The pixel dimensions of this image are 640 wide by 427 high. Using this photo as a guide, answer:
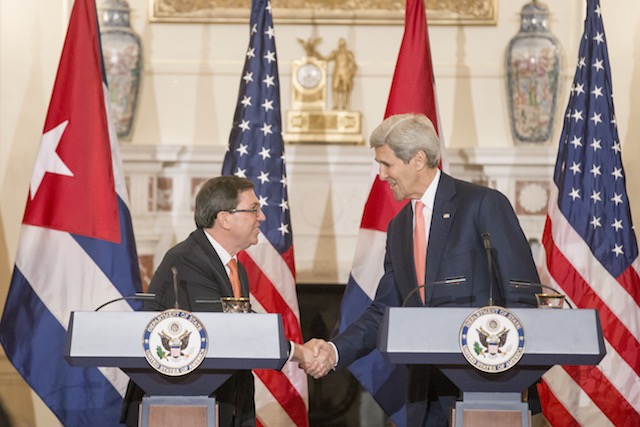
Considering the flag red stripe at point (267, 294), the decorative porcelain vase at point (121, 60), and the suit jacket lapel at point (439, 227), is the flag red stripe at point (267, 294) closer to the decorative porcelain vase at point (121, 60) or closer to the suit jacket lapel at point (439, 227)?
the decorative porcelain vase at point (121, 60)

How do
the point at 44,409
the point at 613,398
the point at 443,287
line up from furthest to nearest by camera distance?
the point at 44,409 → the point at 613,398 → the point at 443,287

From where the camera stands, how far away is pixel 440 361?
8.84 ft

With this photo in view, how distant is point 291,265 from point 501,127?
1.84 metres

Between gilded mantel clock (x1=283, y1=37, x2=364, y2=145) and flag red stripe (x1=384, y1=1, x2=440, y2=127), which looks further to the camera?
gilded mantel clock (x1=283, y1=37, x2=364, y2=145)

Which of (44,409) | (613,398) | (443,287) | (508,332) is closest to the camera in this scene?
(508,332)

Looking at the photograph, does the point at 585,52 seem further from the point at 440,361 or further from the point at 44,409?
the point at 44,409

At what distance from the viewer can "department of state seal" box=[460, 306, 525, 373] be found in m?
2.67

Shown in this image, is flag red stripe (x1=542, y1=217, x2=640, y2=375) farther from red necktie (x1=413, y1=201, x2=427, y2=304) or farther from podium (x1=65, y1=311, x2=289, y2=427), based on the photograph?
podium (x1=65, y1=311, x2=289, y2=427)

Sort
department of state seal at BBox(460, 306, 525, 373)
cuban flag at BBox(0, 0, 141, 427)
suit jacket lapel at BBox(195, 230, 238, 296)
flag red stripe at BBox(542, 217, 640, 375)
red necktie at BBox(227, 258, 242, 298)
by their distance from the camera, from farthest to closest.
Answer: flag red stripe at BBox(542, 217, 640, 375) < cuban flag at BBox(0, 0, 141, 427) < red necktie at BBox(227, 258, 242, 298) < suit jacket lapel at BBox(195, 230, 238, 296) < department of state seal at BBox(460, 306, 525, 373)

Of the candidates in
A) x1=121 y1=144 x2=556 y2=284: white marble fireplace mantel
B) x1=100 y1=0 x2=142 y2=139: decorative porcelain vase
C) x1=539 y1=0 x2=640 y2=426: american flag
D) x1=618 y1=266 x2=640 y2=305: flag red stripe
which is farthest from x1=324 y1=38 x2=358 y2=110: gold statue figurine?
x1=618 y1=266 x2=640 y2=305: flag red stripe

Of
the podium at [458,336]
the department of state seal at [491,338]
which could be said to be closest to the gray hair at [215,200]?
the podium at [458,336]

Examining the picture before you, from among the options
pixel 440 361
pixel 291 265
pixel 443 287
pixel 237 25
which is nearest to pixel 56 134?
pixel 291 265

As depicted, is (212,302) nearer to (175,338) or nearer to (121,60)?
(175,338)

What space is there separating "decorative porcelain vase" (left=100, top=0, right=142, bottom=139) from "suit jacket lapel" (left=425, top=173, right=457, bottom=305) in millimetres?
2925
